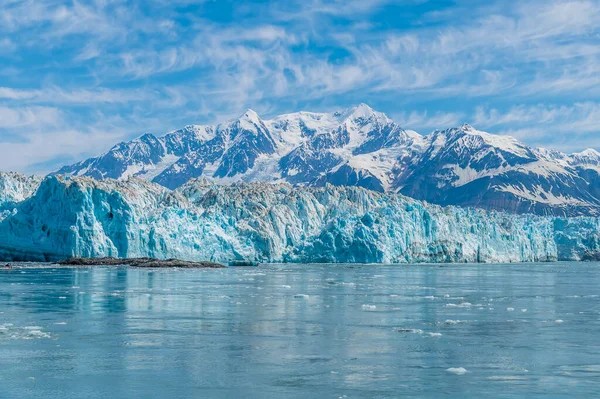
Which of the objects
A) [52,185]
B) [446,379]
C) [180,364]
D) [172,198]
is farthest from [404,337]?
[172,198]

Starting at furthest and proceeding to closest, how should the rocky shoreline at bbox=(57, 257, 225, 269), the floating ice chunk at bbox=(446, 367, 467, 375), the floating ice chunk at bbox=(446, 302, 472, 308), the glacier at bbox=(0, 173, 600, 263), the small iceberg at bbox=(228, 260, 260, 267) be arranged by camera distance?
the small iceberg at bbox=(228, 260, 260, 267)
the glacier at bbox=(0, 173, 600, 263)
the rocky shoreline at bbox=(57, 257, 225, 269)
the floating ice chunk at bbox=(446, 302, 472, 308)
the floating ice chunk at bbox=(446, 367, 467, 375)

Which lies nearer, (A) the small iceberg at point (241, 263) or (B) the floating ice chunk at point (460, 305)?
(B) the floating ice chunk at point (460, 305)

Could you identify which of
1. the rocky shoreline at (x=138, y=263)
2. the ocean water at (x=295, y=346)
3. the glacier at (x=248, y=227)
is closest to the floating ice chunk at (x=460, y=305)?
the ocean water at (x=295, y=346)

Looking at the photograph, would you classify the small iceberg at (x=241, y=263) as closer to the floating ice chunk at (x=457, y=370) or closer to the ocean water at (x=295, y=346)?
the ocean water at (x=295, y=346)

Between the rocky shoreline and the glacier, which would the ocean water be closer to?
the rocky shoreline

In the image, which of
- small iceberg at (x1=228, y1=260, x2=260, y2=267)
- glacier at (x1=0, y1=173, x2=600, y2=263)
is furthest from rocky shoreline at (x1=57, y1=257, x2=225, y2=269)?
small iceberg at (x1=228, y1=260, x2=260, y2=267)

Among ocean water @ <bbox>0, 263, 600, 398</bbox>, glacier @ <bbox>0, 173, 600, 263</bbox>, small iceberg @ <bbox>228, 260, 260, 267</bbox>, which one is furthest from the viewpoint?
small iceberg @ <bbox>228, 260, 260, 267</bbox>

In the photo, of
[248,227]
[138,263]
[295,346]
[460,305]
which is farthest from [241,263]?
[295,346]
